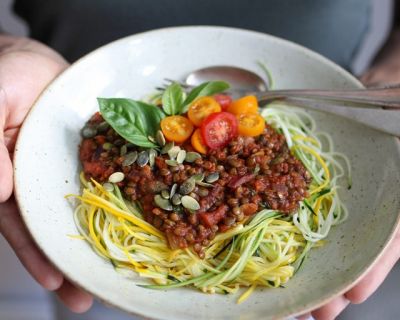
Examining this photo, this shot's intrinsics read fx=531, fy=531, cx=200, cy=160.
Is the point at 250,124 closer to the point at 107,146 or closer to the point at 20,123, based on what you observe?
the point at 107,146

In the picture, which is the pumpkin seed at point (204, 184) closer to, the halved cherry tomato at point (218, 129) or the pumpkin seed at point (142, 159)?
the halved cherry tomato at point (218, 129)

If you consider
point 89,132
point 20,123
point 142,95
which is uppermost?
point 142,95

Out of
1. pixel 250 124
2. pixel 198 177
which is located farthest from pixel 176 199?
pixel 250 124

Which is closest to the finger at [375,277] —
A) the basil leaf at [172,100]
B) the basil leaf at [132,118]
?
the basil leaf at [132,118]

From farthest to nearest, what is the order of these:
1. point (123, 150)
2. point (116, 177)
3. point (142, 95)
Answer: point (142, 95), point (123, 150), point (116, 177)

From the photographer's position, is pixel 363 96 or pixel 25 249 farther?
pixel 363 96

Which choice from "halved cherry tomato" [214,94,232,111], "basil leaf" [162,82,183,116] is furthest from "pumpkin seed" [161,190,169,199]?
"halved cherry tomato" [214,94,232,111]

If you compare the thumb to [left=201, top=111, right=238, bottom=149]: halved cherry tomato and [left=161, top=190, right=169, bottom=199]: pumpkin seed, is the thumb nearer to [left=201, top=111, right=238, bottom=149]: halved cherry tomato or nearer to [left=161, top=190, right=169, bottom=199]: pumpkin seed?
[left=161, top=190, right=169, bottom=199]: pumpkin seed

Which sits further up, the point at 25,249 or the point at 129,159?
the point at 129,159
